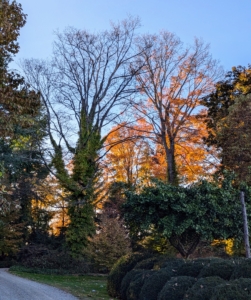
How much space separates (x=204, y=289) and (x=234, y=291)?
0.85 meters

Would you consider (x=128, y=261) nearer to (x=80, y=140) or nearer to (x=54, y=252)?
(x=54, y=252)

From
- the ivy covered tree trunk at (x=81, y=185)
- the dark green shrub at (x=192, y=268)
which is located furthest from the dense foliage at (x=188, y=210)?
the ivy covered tree trunk at (x=81, y=185)

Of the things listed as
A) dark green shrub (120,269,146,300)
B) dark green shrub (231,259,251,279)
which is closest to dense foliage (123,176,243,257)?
dark green shrub (120,269,146,300)

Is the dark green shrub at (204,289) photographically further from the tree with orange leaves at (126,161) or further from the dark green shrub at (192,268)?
the tree with orange leaves at (126,161)

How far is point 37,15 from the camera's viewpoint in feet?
31.5

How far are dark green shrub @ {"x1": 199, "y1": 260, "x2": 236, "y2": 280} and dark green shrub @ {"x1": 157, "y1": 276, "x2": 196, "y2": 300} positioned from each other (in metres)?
0.28

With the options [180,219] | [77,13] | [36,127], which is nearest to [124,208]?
[180,219]

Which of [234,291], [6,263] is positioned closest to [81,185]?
[6,263]

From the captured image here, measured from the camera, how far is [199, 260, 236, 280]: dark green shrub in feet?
22.1

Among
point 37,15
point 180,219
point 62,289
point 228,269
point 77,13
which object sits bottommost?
point 62,289

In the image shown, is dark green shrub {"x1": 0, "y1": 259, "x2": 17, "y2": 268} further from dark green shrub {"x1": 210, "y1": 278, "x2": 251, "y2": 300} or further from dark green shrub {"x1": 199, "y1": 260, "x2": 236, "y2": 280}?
dark green shrub {"x1": 210, "y1": 278, "x2": 251, "y2": 300}

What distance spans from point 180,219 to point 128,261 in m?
2.67

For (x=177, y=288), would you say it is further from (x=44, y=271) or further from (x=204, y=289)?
(x=44, y=271)

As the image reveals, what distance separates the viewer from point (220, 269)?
686 centimetres
